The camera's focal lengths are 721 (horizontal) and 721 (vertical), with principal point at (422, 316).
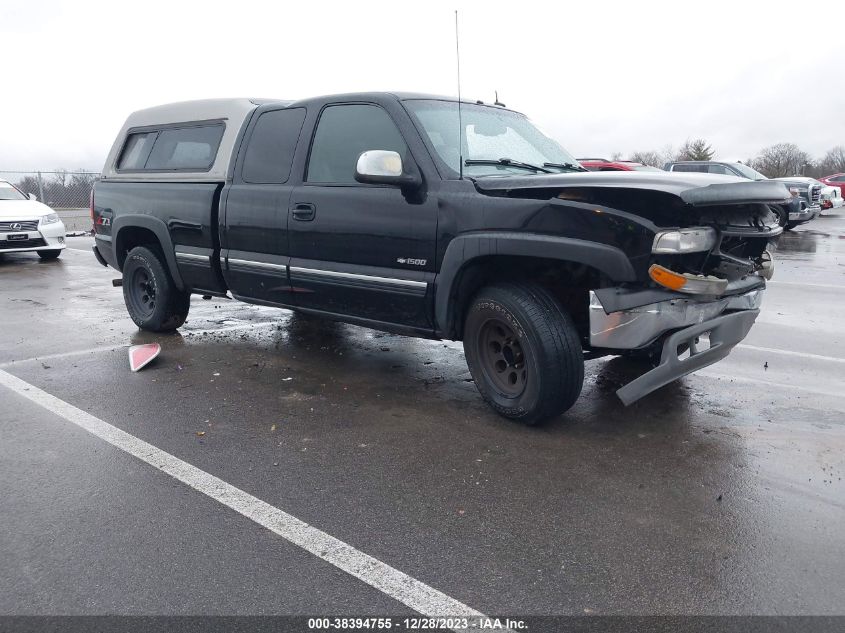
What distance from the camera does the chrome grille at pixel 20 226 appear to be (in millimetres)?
12570

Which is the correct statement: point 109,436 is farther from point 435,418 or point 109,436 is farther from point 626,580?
point 626,580

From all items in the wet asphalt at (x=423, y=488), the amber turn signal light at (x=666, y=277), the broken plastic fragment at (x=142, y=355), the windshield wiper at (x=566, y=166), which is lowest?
the wet asphalt at (x=423, y=488)

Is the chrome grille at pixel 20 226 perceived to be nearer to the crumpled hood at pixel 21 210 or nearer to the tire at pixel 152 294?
the crumpled hood at pixel 21 210

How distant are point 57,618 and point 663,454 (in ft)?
9.51

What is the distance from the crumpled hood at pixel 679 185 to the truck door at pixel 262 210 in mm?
1882

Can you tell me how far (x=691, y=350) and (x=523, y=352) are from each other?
957 mm

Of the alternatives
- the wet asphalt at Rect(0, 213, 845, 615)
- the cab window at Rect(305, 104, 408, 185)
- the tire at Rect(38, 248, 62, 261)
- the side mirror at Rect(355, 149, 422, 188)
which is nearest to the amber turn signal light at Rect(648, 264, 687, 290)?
the wet asphalt at Rect(0, 213, 845, 615)

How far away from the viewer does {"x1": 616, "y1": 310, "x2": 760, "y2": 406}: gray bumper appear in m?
3.74

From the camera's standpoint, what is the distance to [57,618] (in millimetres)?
2441

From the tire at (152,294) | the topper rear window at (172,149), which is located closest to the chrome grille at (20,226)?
the topper rear window at (172,149)

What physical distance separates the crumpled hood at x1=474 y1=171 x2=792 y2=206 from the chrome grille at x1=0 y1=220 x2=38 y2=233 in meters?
11.4

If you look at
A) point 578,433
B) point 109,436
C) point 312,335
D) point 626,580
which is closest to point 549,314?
point 578,433

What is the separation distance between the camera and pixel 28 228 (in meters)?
12.8

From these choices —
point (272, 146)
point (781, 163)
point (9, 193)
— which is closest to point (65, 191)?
point (9, 193)
